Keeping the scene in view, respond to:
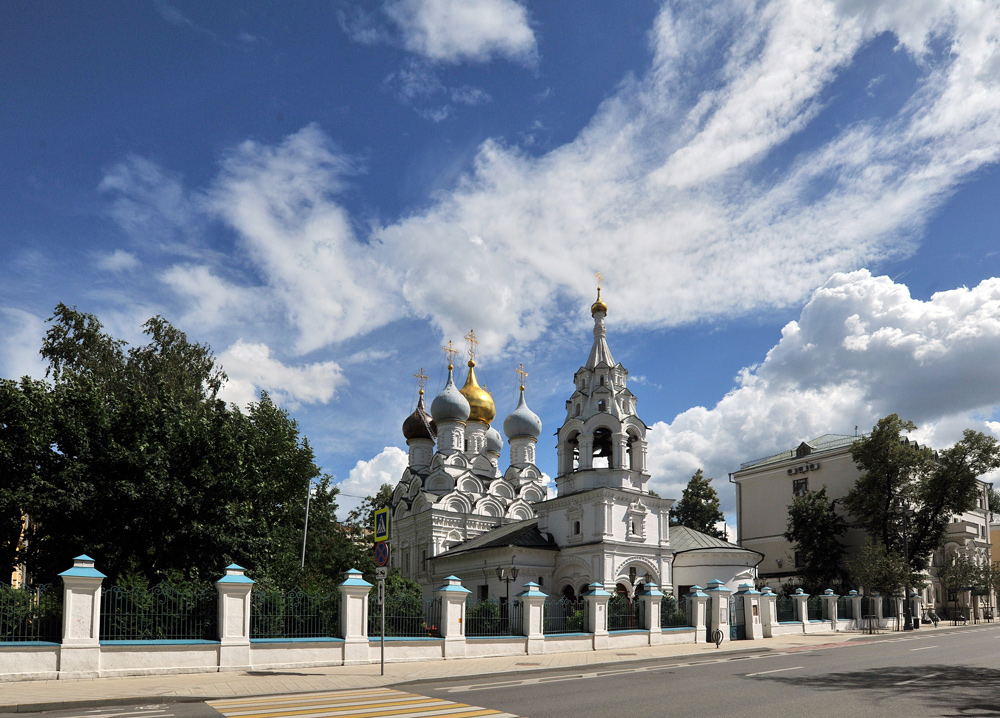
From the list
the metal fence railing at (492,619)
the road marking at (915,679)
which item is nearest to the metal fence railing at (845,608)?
the metal fence railing at (492,619)

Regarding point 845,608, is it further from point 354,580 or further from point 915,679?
point 354,580

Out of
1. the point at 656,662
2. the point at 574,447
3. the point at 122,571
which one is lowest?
the point at 656,662

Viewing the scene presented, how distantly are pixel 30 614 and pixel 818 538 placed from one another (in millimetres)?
40737

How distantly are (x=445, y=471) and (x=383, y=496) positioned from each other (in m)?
17.5

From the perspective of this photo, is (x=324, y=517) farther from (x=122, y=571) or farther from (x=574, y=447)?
(x=122, y=571)

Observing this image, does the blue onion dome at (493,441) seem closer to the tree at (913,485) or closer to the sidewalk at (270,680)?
the tree at (913,485)

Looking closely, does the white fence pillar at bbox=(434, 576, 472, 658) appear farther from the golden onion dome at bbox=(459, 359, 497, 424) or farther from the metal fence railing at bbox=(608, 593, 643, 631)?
the golden onion dome at bbox=(459, 359, 497, 424)

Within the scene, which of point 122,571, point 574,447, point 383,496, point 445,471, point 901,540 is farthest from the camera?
point 383,496

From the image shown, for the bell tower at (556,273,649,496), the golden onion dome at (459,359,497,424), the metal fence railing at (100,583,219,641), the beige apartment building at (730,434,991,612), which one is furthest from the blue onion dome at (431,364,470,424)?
the metal fence railing at (100,583,219,641)

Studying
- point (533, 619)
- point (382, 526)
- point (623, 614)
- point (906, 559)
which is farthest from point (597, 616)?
point (906, 559)

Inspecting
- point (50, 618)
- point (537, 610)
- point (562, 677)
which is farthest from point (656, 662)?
point (50, 618)

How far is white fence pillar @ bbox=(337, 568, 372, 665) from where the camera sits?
56.2ft

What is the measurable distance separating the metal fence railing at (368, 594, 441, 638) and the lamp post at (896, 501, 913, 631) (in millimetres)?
28607

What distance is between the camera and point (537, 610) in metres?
20.9
